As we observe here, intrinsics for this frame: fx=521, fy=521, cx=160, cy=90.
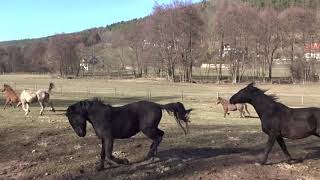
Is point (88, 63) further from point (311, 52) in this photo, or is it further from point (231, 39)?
point (311, 52)

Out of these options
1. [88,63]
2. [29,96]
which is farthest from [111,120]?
[88,63]

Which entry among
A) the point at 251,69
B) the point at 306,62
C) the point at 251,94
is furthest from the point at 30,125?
the point at 251,69

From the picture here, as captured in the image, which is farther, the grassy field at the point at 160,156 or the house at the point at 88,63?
the house at the point at 88,63

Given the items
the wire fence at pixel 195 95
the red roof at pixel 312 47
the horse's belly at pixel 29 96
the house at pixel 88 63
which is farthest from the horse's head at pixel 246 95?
the house at pixel 88 63

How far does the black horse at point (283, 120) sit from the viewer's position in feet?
35.7

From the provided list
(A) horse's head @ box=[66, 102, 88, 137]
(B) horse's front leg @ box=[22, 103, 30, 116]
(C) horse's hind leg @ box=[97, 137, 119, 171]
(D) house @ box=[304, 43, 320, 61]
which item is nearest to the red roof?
(D) house @ box=[304, 43, 320, 61]

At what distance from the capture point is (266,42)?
100375 mm

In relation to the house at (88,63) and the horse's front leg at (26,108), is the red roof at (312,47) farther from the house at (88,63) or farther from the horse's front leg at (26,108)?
the horse's front leg at (26,108)

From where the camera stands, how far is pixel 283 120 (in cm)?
1109

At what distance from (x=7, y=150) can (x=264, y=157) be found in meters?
7.85

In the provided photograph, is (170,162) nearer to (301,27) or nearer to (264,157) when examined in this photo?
(264,157)

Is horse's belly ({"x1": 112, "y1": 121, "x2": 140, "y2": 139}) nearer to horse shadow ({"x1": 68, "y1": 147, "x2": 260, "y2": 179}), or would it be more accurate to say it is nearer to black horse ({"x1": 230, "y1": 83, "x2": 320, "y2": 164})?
horse shadow ({"x1": 68, "y1": 147, "x2": 260, "y2": 179})

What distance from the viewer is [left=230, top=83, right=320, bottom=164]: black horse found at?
10.9 meters

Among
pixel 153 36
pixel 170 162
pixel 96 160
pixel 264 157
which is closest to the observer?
pixel 264 157
